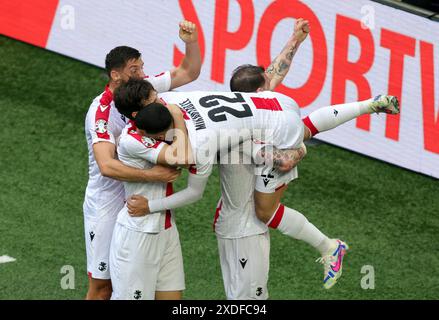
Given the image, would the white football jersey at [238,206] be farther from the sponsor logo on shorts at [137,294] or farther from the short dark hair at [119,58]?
the short dark hair at [119,58]

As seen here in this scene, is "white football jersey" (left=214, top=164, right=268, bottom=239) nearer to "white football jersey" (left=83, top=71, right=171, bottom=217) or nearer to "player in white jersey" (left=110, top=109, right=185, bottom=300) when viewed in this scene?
"player in white jersey" (left=110, top=109, right=185, bottom=300)

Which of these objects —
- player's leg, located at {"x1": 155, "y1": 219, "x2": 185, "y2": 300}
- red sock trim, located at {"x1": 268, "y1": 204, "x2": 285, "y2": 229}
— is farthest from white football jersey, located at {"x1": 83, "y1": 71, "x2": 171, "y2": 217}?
red sock trim, located at {"x1": 268, "y1": 204, "x2": 285, "y2": 229}

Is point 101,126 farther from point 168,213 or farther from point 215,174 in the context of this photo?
point 215,174

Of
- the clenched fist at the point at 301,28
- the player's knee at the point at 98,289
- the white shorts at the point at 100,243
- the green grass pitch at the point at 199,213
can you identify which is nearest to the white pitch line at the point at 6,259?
the green grass pitch at the point at 199,213

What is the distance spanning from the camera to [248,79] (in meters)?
7.71

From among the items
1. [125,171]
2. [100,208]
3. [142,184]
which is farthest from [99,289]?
[125,171]

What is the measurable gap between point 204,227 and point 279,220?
217 cm

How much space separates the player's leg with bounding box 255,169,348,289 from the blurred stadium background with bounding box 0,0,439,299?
83cm

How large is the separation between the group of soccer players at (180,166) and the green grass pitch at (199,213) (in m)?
1.16

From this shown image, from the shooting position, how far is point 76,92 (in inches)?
466

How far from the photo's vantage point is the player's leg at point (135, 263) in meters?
7.45

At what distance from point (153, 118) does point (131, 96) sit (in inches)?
8.9

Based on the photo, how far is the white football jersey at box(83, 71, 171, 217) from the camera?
7609mm

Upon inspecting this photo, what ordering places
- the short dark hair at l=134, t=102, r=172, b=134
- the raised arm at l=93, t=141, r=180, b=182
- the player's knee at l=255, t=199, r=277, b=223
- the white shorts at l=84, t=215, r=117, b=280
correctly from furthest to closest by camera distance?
the white shorts at l=84, t=215, r=117, b=280
the player's knee at l=255, t=199, r=277, b=223
the raised arm at l=93, t=141, r=180, b=182
the short dark hair at l=134, t=102, r=172, b=134
